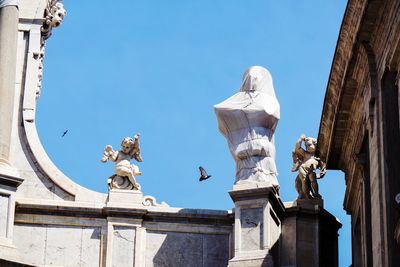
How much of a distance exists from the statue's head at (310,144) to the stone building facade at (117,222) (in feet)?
3.75

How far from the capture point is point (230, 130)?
3362 centimetres

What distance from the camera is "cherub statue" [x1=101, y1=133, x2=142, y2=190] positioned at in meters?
33.8

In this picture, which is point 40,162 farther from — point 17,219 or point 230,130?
point 230,130

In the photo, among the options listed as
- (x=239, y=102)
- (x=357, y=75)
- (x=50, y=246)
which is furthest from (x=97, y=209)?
(x=357, y=75)

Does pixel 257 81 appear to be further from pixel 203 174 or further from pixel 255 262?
pixel 255 262

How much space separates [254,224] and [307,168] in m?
1.97

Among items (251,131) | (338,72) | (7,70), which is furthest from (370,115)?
(7,70)

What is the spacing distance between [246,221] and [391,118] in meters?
5.56

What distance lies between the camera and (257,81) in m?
34.1

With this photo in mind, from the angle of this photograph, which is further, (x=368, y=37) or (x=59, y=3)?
(x=59, y=3)

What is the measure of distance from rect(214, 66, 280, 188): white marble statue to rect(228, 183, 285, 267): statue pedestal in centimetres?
34

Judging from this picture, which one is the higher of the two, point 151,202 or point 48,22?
point 48,22

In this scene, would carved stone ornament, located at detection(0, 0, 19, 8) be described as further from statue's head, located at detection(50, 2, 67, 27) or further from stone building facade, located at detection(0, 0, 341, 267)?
statue's head, located at detection(50, 2, 67, 27)

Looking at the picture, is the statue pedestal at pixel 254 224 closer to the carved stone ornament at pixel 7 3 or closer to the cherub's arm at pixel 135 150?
the cherub's arm at pixel 135 150
